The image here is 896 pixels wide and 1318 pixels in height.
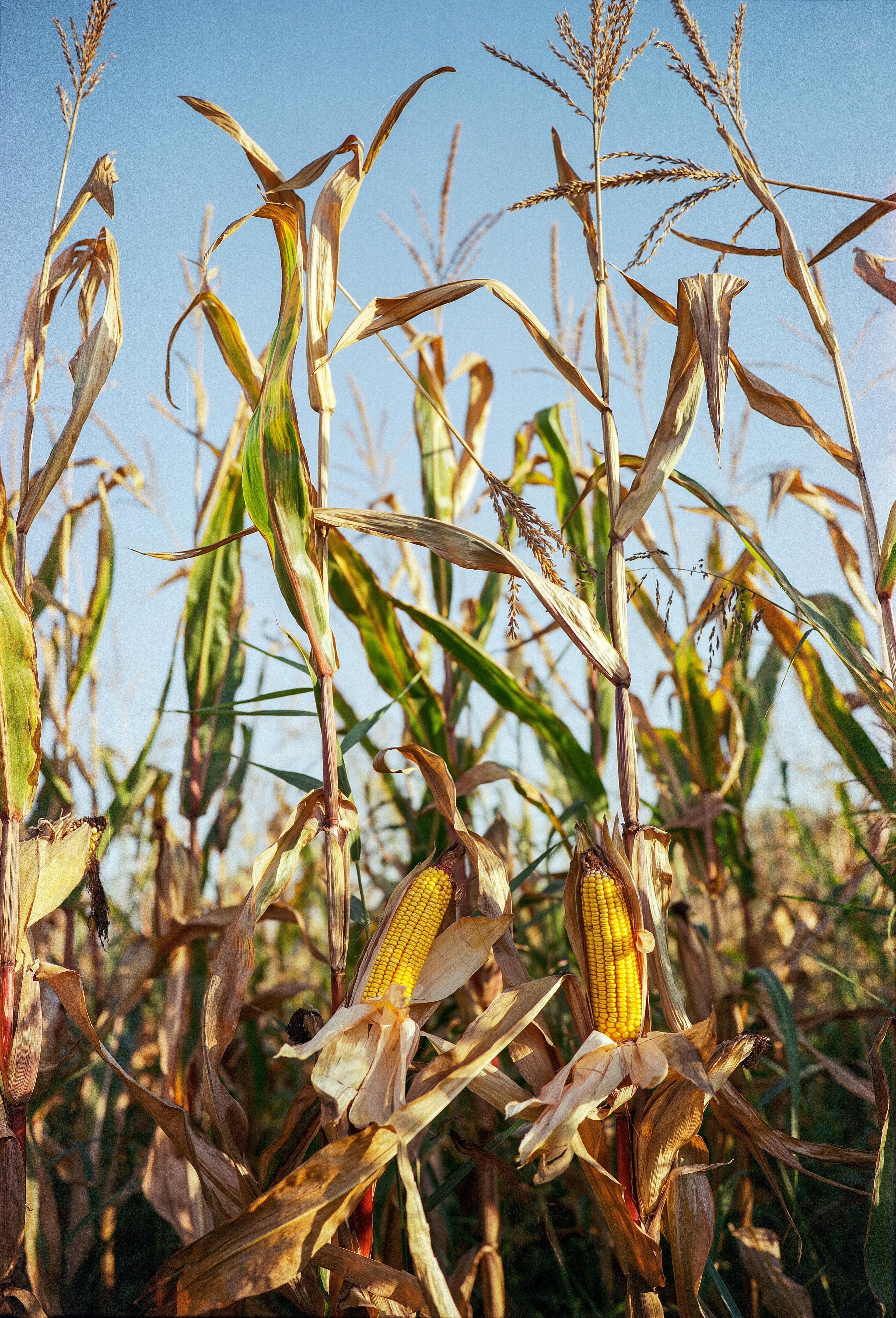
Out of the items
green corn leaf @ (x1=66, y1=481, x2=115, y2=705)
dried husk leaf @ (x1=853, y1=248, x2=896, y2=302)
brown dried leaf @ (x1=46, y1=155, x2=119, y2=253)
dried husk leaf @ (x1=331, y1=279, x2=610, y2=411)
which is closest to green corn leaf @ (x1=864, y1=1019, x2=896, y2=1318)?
dried husk leaf @ (x1=331, y1=279, x2=610, y2=411)

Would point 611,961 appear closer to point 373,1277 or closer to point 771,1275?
point 373,1277

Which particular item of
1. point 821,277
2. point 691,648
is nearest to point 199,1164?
point 691,648

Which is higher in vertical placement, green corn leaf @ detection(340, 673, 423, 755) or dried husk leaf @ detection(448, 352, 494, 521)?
dried husk leaf @ detection(448, 352, 494, 521)

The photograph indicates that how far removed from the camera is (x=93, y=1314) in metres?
1.60

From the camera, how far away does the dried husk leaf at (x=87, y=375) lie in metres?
1.22

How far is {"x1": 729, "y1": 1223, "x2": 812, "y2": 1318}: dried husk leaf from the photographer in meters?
1.29

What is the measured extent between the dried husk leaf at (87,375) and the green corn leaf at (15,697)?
10cm

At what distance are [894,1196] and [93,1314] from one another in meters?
1.52

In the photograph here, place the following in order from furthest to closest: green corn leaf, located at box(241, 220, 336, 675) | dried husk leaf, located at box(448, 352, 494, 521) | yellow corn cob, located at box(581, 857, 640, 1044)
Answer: dried husk leaf, located at box(448, 352, 494, 521) → green corn leaf, located at box(241, 220, 336, 675) → yellow corn cob, located at box(581, 857, 640, 1044)

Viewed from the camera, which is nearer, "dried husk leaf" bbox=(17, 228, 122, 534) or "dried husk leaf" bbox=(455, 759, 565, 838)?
"dried husk leaf" bbox=(17, 228, 122, 534)

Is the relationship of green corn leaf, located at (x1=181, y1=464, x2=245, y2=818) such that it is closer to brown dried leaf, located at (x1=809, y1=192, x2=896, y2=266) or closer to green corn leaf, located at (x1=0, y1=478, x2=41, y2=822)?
green corn leaf, located at (x1=0, y1=478, x2=41, y2=822)

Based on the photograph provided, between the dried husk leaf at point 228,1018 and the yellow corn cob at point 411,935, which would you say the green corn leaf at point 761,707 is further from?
the dried husk leaf at point 228,1018

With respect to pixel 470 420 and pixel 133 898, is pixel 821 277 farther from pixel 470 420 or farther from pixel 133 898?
pixel 133 898

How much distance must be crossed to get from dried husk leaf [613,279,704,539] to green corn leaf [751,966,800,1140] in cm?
82
